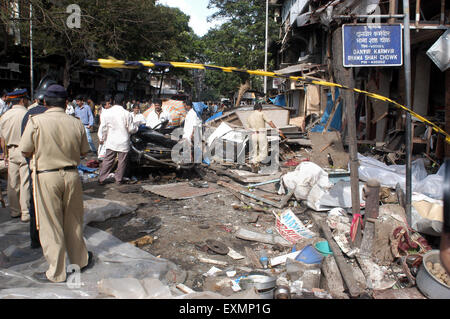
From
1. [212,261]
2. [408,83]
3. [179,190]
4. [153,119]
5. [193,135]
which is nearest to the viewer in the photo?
[212,261]

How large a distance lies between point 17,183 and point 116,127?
227 centimetres

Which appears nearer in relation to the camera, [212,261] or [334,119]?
[212,261]

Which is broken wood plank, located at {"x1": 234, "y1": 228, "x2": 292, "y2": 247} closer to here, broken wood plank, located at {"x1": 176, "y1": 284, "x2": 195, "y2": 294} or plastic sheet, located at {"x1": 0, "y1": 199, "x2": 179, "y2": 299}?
plastic sheet, located at {"x1": 0, "y1": 199, "x2": 179, "y2": 299}

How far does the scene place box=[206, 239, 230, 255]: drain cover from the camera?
14.7ft

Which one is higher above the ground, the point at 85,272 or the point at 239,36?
the point at 239,36

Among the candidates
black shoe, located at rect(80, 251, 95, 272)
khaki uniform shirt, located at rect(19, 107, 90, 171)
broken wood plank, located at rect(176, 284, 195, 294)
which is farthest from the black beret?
broken wood plank, located at rect(176, 284, 195, 294)

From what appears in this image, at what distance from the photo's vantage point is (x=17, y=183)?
210 inches

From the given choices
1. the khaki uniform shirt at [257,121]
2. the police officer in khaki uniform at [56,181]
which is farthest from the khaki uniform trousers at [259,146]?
the police officer in khaki uniform at [56,181]

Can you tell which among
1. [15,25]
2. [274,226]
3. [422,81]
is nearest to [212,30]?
[15,25]


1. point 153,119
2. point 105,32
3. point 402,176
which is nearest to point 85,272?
point 402,176

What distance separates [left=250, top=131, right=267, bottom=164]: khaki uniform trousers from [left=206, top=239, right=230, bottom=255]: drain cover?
17.5 feet

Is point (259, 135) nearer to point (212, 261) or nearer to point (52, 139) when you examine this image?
point (212, 261)

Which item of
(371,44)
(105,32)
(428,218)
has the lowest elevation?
(428,218)

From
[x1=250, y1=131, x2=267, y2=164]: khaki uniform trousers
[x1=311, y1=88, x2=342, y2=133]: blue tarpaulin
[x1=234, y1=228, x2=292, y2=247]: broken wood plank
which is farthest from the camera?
[x1=311, y1=88, x2=342, y2=133]: blue tarpaulin
